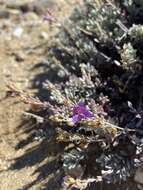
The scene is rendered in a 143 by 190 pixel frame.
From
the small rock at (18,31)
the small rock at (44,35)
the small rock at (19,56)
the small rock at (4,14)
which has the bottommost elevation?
the small rock at (19,56)

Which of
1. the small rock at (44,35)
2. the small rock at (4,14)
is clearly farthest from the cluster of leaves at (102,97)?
the small rock at (4,14)

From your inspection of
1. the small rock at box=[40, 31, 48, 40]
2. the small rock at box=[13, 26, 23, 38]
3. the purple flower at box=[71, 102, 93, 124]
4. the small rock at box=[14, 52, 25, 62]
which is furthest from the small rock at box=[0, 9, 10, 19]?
the purple flower at box=[71, 102, 93, 124]

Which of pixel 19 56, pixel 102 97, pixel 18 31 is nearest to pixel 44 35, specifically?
pixel 18 31

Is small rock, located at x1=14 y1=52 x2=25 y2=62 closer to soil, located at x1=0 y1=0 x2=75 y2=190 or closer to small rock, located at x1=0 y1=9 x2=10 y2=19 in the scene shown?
soil, located at x1=0 y1=0 x2=75 y2=190

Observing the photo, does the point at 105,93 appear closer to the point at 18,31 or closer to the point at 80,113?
the point at 80,113

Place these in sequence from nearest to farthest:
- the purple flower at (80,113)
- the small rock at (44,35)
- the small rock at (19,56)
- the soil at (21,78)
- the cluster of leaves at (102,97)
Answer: the purple flower at (80,113)
the cluster of leaves at (102,97)
the soil at (21,78)
the small rock at (19,56)
the small rock at (44,35)

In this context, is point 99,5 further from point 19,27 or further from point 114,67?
point 19,27

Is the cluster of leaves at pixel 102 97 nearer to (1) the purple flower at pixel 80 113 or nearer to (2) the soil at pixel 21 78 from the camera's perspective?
(1) the purple flower at pixel 80 113
